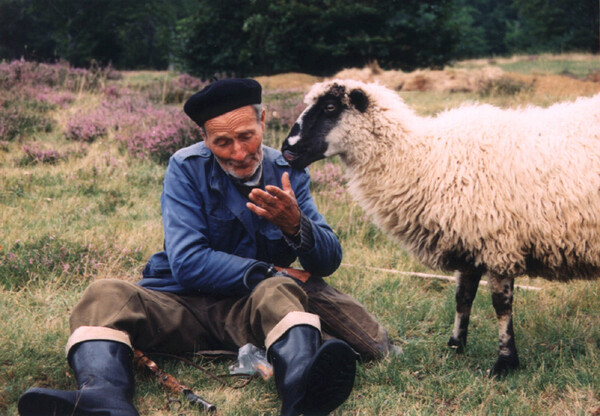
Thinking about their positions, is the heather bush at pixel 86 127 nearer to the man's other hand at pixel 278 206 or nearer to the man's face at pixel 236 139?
the man's face at pixel 236 139

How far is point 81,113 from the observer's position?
9.50m

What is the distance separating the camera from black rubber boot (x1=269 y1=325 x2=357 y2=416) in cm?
239

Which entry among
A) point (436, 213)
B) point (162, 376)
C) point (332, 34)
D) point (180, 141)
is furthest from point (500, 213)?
point (332, 34)

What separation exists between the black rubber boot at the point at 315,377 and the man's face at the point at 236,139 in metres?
Answer: 1.10

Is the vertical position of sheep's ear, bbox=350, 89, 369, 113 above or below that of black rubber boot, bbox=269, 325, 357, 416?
above

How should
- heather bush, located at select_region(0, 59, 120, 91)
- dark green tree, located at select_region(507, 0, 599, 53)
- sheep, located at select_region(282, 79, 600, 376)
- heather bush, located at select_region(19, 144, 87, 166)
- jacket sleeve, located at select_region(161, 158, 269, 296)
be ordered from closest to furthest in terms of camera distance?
jacket sleeve, located at select_region(161, 158, 269, 296) → sheep, located at select_region(282, 79, 600, 376) → heather bush, located at select_region(19, 144, 87, 166) → heather bush, located at select_region(0, 59, 120, 91) → dark green tree, located at select_region(507, 0, 599, 53)

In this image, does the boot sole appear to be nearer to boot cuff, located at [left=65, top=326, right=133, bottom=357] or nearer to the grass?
the grass

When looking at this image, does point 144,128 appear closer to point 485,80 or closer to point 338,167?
point 338,167

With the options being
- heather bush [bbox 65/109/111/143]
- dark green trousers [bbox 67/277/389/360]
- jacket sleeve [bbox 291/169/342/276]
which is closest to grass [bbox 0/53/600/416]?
dark green trousers [bbox 67/277/389/360]

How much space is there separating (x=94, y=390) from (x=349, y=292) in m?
2.37

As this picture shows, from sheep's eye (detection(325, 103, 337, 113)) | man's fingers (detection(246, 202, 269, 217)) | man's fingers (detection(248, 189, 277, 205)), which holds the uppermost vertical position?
sheep's eye (detection(325, 103, 337, 113))

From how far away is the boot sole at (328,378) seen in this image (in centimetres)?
239

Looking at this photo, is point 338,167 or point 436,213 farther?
point 338,167

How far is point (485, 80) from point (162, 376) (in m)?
11.9
